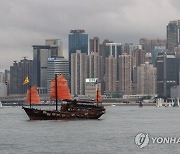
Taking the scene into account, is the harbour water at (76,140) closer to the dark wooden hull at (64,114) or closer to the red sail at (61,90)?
the dark wooden hull at (64,114)

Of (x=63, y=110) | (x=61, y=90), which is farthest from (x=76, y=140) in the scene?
(x=61, y=90)

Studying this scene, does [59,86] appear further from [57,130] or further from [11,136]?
[11,136]

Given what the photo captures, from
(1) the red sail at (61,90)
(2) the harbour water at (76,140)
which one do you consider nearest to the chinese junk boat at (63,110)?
(1) the red sail at (61,90)

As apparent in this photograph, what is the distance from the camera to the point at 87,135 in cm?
10056

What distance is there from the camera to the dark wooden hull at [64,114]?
136 m

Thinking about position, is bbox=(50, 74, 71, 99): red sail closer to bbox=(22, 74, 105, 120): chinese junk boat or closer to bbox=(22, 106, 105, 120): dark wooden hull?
bbox=(22, 74, 105, 120): chinese junk boat

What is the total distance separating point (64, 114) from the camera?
5384 inches

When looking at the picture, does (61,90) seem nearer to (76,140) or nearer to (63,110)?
(63,110)

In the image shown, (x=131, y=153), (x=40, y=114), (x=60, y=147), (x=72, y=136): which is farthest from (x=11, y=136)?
(x=40, y=114)

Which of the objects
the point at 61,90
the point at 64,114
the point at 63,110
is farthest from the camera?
the point at 61,90

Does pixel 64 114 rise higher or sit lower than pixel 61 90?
lower

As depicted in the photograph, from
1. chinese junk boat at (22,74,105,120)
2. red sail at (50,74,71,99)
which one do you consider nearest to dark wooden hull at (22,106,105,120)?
chinese junk boat at (22,74,105,120)

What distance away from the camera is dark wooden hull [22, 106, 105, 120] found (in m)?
136

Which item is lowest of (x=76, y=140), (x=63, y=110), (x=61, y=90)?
(x=76, y=140)
